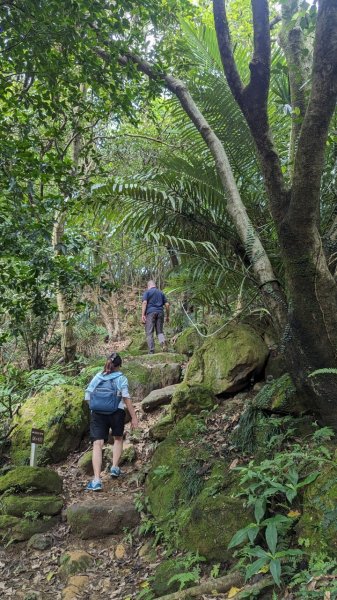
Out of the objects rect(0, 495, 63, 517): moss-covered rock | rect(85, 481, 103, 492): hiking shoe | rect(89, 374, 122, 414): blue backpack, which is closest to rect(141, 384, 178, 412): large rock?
rect(89, 374, 122, 414): blue backpack

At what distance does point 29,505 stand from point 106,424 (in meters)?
1.28

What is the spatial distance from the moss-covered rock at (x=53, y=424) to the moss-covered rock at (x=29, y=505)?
126 cm

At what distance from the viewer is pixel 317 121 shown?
3.29 m

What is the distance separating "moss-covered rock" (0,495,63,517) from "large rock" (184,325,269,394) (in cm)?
225

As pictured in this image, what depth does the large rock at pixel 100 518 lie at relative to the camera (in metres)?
4.65

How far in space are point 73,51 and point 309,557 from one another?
458 cm

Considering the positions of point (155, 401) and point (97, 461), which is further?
point (155, 401)

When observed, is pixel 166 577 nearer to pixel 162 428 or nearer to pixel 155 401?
pixel 162 428

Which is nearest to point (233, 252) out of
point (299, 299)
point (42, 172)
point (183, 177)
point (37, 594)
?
point (183, 177)

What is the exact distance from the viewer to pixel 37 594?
3914 mm

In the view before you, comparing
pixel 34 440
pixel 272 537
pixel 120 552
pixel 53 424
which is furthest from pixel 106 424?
pixel 272 537

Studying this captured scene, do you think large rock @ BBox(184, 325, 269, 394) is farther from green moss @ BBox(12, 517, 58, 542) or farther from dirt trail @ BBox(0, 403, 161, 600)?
green moss @ BBox(12, 517, 58, 542)

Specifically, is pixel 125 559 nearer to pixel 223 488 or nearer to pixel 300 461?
pixel 223 488

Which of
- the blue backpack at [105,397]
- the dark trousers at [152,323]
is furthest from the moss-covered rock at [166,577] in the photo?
the dark trousers at [152,323]
